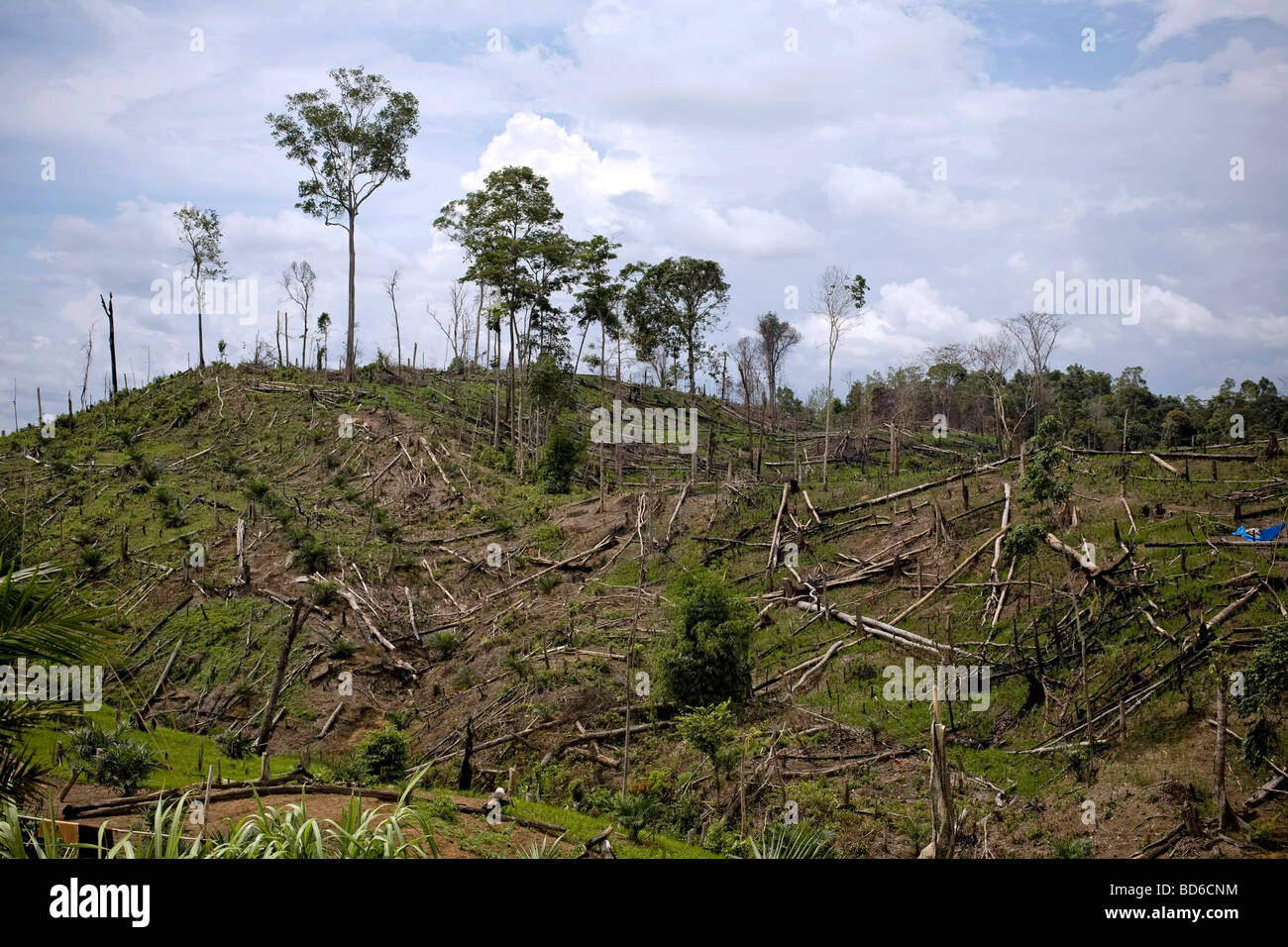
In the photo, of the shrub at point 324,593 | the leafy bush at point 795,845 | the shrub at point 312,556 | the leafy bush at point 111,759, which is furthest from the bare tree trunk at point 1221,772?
the shrub at point 312,556

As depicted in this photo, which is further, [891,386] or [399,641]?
[891,386]

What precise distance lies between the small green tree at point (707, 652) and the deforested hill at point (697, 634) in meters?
0.06

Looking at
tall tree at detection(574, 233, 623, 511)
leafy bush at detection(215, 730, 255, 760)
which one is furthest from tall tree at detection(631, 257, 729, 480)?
leafy bush at detection(215, 730, 255, 760)

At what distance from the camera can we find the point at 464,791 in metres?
13.5

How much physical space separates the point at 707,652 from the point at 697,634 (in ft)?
1.39

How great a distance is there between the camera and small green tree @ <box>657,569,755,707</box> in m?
14.3

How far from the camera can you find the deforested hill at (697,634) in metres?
11.0

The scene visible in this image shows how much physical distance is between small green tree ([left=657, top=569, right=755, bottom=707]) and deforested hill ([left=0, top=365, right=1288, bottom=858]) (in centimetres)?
6

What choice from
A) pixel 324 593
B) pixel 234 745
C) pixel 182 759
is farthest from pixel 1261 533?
pixel 324 593

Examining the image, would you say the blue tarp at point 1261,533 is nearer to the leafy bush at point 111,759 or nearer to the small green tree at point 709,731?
the small green tree at point 709,731

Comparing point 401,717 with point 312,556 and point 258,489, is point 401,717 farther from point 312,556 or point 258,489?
point 258,489
